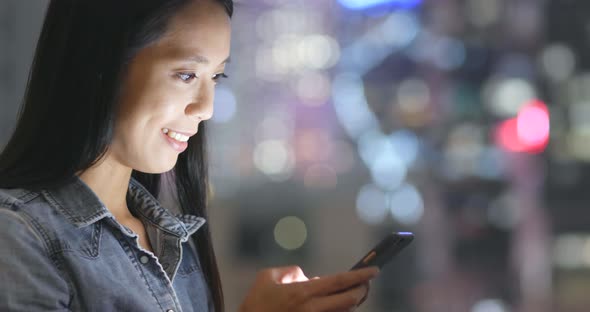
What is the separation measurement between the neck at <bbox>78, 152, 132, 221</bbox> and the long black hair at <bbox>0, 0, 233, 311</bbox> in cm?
4

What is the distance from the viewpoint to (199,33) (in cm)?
85

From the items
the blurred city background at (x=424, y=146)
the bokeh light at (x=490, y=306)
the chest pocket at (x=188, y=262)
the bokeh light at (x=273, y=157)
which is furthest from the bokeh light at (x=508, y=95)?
the chest pocket at (x=188, y=262)

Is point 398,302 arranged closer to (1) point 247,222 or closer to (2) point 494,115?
(1) point 247,222

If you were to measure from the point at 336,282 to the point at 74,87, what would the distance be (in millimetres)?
348

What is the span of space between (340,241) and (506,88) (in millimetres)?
5847

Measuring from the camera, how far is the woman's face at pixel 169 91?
0.84 metres

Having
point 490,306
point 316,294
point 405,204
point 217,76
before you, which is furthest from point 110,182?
point 490,306

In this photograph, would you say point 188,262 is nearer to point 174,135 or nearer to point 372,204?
point 174,135

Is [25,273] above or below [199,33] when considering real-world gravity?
below

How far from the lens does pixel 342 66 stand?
17984 mm

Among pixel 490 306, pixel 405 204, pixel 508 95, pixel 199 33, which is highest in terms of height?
pixel 508 95

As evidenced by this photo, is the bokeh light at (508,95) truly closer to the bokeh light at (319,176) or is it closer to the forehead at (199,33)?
the bokeh light at (319,176)

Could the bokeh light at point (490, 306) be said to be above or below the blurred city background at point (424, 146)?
below

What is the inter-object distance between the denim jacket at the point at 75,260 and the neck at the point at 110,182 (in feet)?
0.11
